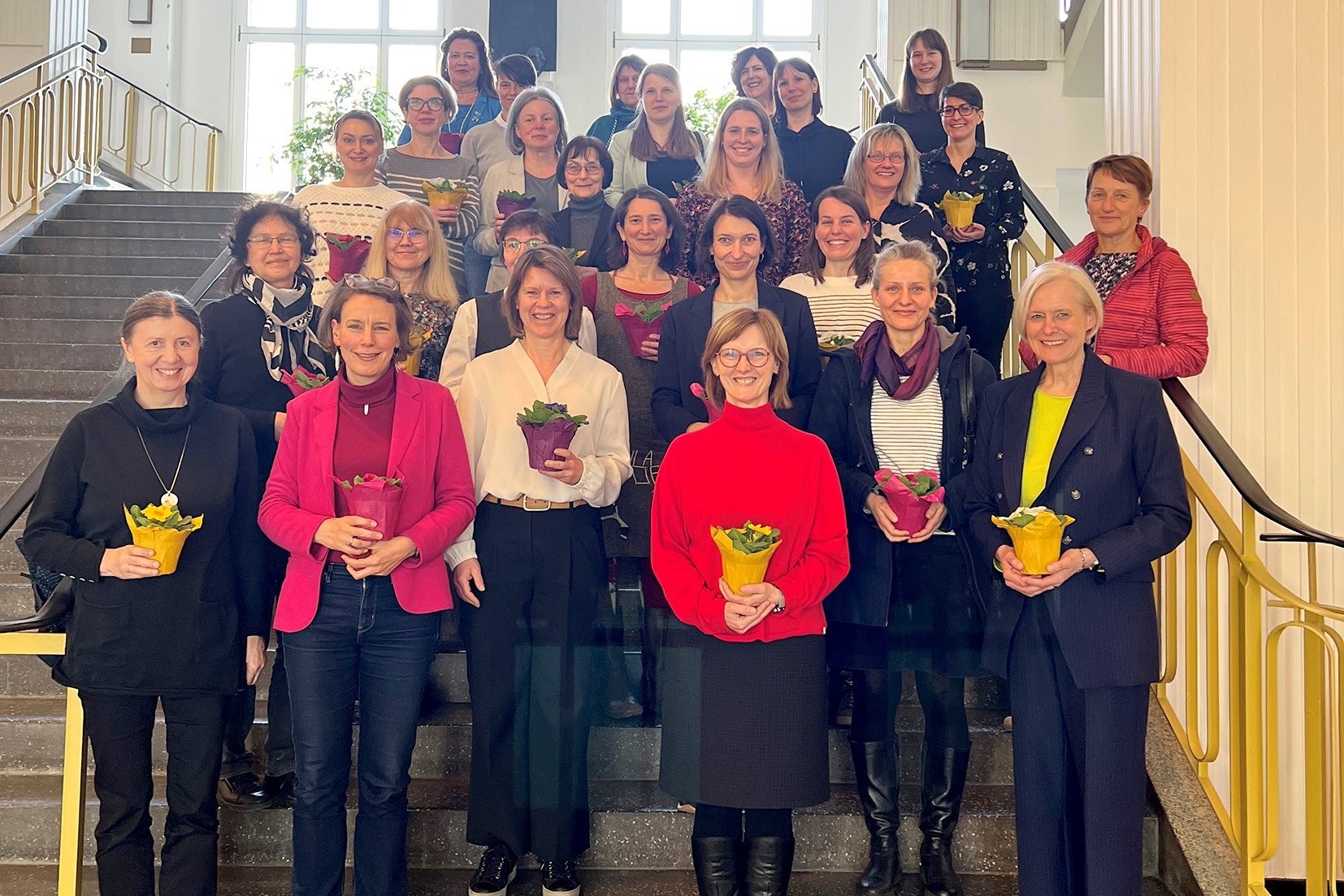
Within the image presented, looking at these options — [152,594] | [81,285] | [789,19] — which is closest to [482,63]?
[81,285]

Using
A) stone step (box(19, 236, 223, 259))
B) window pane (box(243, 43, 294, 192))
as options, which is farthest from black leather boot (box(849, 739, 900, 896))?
window pane (box(243, 43, 294, 192))

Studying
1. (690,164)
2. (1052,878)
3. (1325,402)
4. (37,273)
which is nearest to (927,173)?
(690,164)

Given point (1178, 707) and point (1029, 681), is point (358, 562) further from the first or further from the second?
point (1178, 707)

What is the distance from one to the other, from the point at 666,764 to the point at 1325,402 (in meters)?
2.63

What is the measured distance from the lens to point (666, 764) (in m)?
3.04

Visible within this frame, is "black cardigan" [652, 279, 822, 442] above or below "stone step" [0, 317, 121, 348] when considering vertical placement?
below

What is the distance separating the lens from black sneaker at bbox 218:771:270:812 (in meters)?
3.48

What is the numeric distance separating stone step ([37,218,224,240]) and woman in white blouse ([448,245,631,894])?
17.9ft

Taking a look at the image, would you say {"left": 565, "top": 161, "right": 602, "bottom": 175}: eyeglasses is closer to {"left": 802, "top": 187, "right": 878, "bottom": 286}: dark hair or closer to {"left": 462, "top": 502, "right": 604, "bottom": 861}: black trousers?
{"left": 802, "top": 187, "right": 878, "bottom": 286}: dark hair

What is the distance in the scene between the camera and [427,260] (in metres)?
4.11

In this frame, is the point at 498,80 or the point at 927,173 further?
the point at 498,80

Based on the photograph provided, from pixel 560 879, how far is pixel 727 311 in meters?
1.69

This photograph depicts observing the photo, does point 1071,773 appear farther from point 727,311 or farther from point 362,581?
point 362,581

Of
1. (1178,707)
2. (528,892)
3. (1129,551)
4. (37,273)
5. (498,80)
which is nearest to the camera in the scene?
(1129,551)
